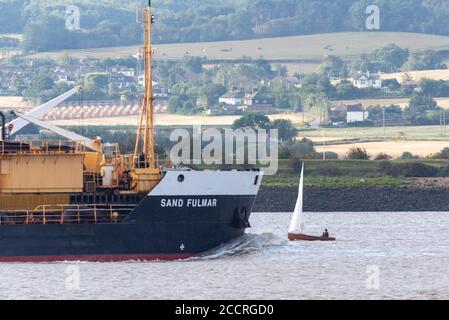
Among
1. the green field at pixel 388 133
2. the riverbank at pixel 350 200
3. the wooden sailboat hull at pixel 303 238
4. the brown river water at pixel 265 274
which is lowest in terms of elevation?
the riverbank at pixel 350 200

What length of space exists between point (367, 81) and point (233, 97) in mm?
20354

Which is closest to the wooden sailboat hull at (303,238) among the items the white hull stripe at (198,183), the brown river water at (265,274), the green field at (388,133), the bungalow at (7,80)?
the brown river water at (265,274)

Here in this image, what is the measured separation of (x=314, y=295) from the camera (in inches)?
1751

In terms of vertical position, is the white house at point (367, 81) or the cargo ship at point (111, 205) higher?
the white house at point (367, 81)

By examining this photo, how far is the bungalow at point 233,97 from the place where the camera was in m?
176

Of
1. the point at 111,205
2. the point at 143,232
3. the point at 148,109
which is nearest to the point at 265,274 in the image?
the point at 143,232

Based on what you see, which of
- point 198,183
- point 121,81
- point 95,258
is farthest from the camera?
point 121,81

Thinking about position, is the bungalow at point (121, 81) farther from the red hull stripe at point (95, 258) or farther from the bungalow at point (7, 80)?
the red hull stripe at point (95, 258)

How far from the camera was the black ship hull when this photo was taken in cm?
5294

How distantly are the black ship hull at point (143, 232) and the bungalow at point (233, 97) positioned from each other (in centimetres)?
12012

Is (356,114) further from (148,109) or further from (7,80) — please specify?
(148,109)

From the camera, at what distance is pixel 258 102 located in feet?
560

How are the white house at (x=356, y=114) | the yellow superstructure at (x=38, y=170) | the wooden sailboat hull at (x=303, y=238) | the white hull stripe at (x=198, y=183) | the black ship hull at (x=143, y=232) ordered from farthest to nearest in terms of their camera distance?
1. the white house at (x=356, y=114)
2. the wooden sailboat hull at (x=303, y=238)
3. the yellow superstructure at (x=38, y=170)
4. the white hull stripe at (x=198, y=183)
5. the black ship hull at (x=143, y=232)
